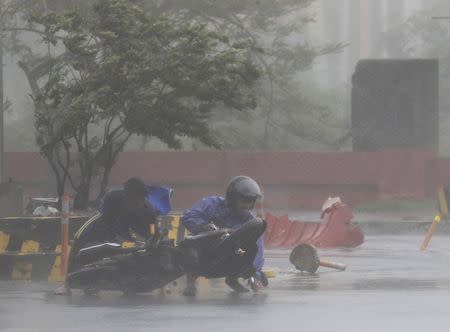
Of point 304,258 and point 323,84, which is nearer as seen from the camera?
point 304,258

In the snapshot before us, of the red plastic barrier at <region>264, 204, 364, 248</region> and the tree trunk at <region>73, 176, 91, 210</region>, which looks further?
the red plastic barrier at <region>264, 204, 364, 248</region>

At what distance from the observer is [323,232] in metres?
28.7

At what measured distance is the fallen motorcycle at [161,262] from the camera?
1728 cm

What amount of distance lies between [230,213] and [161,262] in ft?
3.18

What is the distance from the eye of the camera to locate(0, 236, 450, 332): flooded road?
1416 cm

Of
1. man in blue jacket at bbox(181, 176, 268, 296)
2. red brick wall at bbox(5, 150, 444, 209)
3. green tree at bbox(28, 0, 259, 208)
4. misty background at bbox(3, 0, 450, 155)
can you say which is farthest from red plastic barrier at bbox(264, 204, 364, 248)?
misty background at bbox(3, 0, 450, 155)

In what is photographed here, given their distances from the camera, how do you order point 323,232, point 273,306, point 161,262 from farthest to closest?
point 323,232
point 161,262
point 273,306

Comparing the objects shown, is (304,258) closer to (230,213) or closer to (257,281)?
(257,281)

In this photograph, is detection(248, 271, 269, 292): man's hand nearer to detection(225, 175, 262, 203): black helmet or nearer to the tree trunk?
detection(225, 175, 262, 203): black helmet

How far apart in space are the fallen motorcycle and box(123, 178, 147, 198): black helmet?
1.74 feet

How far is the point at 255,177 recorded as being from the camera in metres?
47.8

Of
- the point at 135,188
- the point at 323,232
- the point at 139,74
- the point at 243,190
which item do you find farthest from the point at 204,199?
the point at 323,232

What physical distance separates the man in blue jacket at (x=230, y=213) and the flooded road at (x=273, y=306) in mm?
263

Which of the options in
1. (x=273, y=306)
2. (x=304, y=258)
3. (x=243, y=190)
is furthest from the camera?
(x=304, y=258)
